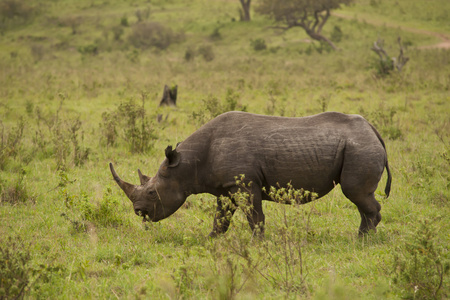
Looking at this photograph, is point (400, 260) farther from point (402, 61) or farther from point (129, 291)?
point (402, 61)

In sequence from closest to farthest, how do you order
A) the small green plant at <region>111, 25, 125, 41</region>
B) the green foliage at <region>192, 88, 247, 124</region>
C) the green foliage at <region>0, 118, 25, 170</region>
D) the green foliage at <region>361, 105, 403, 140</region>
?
the green foliage at <region>0, 118, 25, 170</region> < the green foliage at <region>361, 105, 403, 140</region> < the green foliage at <region>192, 88, 247, 124</region> < the small green plant at <region>111, 25, 125, 41</region>

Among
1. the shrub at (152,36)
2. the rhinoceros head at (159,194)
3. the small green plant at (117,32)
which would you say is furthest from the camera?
the small green plant at (117,32)

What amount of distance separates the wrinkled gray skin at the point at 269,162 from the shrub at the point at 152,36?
30528mm

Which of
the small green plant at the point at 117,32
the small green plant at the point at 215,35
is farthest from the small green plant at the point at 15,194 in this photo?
the small green plant at the point at 117,32

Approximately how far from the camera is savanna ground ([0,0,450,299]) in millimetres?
4281

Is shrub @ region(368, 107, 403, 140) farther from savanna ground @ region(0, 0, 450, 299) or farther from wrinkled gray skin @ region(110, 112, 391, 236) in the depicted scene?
wrinkled gray skin @ region(110, 112, 391, 236)

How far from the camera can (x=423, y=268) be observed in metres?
4.20

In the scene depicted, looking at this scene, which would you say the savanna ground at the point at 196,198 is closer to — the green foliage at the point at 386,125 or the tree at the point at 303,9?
the green foliage at the point at 386,125

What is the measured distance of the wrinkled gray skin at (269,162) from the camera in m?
5.44

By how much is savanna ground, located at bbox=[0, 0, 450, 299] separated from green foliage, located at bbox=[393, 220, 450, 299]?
0.01 meters

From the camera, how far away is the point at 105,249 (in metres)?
5.37

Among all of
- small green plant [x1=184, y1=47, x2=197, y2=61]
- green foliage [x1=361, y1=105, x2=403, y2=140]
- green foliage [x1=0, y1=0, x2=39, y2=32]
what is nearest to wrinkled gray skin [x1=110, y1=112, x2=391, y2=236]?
green foliage [x1=361, y1=105, x2=403, y2=140]

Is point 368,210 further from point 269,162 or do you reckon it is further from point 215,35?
point 215,35

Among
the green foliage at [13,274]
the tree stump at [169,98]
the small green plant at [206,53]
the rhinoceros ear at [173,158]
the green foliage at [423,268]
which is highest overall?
the rhinoceros ear at [173,158]
